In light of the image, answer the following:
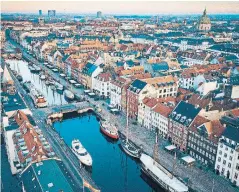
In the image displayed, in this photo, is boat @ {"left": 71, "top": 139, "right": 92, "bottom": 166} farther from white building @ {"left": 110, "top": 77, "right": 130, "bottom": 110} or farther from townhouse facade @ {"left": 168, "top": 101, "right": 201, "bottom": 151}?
white building @ {"left": 110, "top": 77, "right": 130, "bottom": 110}

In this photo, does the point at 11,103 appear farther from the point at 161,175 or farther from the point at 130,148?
the point at 161,175

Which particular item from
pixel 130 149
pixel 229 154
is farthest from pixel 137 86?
pixel 229 154

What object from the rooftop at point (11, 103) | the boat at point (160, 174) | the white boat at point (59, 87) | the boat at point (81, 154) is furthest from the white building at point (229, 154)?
the white boat at point (59, 87)

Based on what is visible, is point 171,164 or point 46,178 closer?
point 46,178

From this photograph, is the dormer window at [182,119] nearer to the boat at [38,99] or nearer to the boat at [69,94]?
the boat at [38,99]

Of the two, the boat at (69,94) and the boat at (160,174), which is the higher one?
the boat at (69,94)
